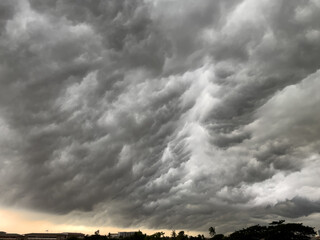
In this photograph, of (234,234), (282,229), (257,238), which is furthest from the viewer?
(234,234)

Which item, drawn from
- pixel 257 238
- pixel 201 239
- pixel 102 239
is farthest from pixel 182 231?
pixel 257 238

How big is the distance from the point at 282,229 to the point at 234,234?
23900 mm

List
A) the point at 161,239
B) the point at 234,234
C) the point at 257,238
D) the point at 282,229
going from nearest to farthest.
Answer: the point at 282,229
the point at 257,238
the point at 234,234
the point at 161,239

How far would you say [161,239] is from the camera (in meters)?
183

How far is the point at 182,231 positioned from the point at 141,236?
2437cm

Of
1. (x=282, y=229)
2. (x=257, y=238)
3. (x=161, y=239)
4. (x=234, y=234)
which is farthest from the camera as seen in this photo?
(x=161, y=239)

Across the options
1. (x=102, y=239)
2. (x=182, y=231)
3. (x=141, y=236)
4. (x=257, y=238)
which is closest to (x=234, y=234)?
(x=257, y=238)

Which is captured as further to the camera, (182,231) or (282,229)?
(182,231)

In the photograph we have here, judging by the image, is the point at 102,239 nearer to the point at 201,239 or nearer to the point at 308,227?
the point at 201,239

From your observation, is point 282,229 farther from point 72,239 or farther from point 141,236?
point 72,239

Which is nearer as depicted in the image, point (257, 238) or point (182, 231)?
point (257, 238)

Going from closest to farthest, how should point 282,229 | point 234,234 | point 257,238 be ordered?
point 282,229 → point 257,238 → point 234,234

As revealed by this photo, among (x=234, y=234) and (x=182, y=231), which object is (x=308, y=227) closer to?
(x=234, y=234)

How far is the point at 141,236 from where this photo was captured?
7490 inches
